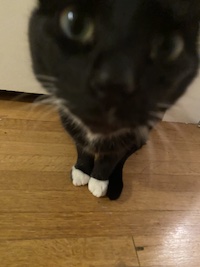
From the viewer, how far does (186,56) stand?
0.58 m

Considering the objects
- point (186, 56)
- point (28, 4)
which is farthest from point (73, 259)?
point (28, 4)

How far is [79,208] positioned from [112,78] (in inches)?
22.2

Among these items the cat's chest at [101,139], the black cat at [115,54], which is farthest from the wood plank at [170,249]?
the black cat at [115,54]

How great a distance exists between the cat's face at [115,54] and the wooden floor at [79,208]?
34 centimetres

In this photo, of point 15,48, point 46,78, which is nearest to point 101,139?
point 46,78

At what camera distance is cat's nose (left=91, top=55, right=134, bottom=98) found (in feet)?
1.48

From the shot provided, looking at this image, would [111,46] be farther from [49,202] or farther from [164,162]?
[164,162]

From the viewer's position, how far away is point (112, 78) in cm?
45

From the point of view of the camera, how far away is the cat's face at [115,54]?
47 centimetres

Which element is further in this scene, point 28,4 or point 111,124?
point 28,4

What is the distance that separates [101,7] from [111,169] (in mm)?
529

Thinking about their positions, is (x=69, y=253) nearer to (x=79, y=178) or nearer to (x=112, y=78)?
(x=79, y=178)

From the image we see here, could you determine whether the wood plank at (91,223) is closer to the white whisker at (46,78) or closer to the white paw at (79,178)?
the white paw at (79,178)

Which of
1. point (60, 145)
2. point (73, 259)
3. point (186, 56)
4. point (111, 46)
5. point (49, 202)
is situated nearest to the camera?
point (111, 46)
